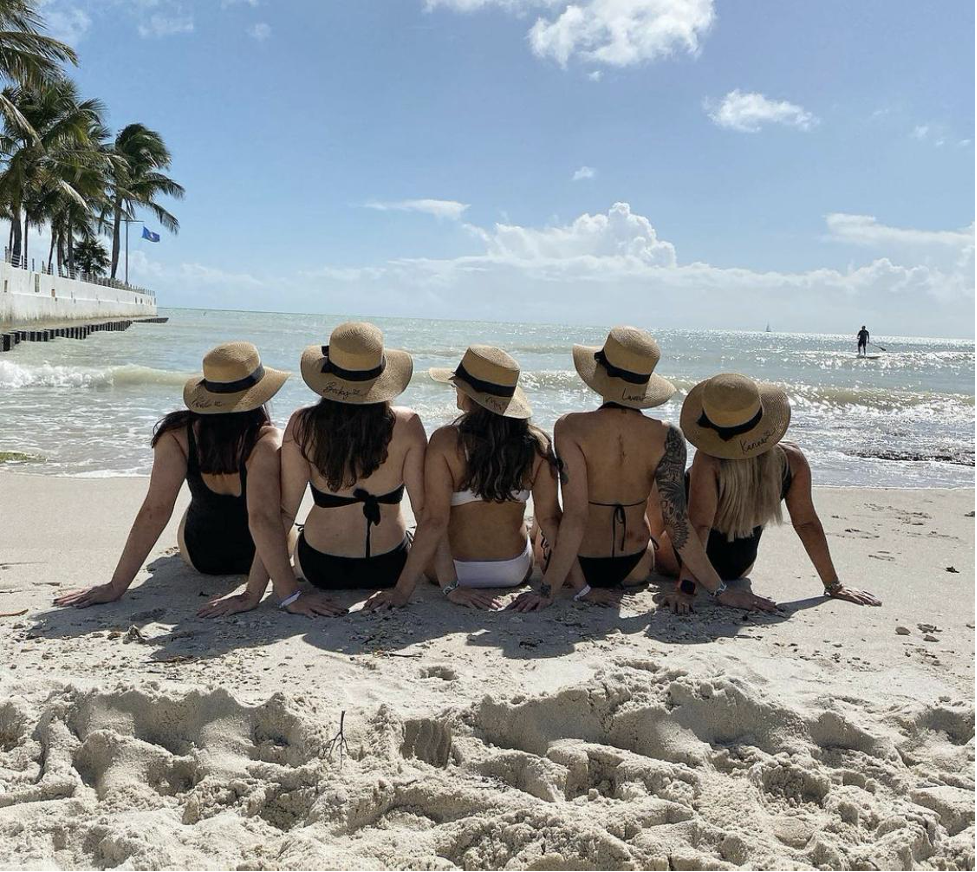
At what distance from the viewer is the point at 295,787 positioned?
208 centimetres

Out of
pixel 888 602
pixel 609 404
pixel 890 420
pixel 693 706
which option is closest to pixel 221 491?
pixel 609 404

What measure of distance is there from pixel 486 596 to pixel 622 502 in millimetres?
786

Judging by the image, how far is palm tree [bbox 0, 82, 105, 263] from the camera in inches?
1138

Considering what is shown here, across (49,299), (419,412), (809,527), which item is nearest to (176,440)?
(809,527)

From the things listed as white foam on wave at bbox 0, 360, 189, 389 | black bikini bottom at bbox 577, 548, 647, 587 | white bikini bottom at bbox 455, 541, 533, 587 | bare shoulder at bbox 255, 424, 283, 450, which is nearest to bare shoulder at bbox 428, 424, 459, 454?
white bikini bottom at bbox 455, 541, 533, 587

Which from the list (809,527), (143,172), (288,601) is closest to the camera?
(288,601)

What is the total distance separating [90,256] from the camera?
61.9 meters

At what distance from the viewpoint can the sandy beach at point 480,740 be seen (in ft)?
6.19

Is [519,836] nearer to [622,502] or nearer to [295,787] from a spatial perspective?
[295,787]

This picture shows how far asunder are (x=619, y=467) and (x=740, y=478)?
584mm

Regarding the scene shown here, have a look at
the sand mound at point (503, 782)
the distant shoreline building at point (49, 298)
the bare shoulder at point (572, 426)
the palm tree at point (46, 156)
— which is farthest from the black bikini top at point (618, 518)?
the palm tree at point (46, 156)

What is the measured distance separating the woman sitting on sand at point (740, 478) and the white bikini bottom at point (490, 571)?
722 millimetres

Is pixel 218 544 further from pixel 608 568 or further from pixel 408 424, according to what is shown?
pixel 608 568

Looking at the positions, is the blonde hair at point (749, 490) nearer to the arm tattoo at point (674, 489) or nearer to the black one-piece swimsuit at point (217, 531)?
the arm tattoo at point (674, 489)
